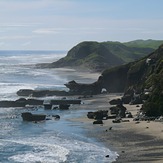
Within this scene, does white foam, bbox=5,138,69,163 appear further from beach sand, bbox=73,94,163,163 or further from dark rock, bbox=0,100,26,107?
dark rock, bbox=0,100,26,107

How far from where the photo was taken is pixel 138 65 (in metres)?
105

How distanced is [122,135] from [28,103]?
4170 centimetres

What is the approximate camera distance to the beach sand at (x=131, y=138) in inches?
1715

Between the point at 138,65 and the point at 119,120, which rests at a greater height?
the point at 138,65

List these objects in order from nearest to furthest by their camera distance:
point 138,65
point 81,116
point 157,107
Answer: point 157,107
point 81,116
point 138,65

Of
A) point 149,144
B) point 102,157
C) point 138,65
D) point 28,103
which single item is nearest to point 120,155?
point 102,157

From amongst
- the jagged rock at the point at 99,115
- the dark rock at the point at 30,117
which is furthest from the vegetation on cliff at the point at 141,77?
the dark rock at the point at 30,117

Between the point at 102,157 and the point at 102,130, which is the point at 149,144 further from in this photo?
the point at 102,130

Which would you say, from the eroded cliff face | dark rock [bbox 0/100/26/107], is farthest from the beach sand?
the eroded cliff face

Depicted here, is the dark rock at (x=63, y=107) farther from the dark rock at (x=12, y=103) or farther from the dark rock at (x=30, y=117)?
the dark rock at (x=30, y=117)

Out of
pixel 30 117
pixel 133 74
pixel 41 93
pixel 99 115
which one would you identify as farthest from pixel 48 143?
pixel 41 93

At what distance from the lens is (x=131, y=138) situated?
52.8 meters

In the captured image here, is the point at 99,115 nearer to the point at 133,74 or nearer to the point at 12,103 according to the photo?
the point at 12,103

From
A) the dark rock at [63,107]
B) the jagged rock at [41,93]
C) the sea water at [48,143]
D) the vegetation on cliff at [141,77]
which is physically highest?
the vegetation on cliff at [141,77]
